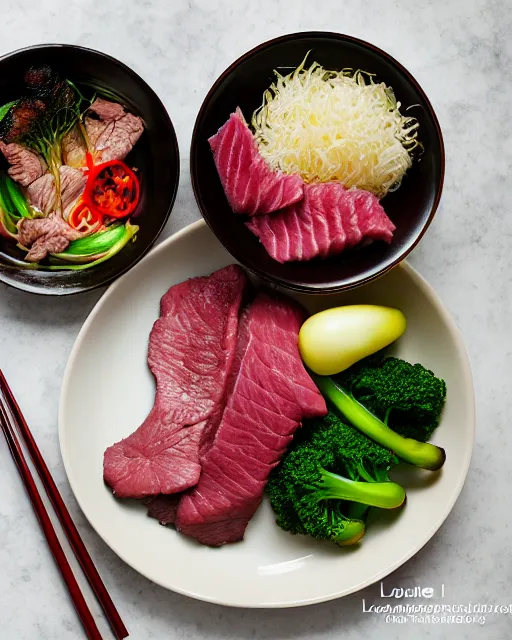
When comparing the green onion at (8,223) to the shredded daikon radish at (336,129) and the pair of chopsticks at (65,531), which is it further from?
the shredded daikon radish at (336,129)

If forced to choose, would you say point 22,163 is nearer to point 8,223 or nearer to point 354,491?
point 8,223

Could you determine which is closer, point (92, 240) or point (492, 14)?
point (92, 240)

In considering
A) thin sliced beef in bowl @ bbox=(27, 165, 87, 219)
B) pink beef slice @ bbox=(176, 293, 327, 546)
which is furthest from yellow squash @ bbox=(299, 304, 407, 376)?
thin sliced beef in bowl @ bbox=(27, 165, 87, 219)

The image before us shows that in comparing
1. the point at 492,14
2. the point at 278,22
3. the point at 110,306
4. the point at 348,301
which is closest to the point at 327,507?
the point at 348,301

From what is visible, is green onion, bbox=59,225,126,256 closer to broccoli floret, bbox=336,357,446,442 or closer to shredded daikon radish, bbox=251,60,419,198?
shredded daikon radish, bbox=251,60,419,198

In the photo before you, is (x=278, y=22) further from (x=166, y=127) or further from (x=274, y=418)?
(x=274, y=418)

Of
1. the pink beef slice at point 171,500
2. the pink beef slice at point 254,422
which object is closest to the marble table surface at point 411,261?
the pink beef slice at point 171,500
